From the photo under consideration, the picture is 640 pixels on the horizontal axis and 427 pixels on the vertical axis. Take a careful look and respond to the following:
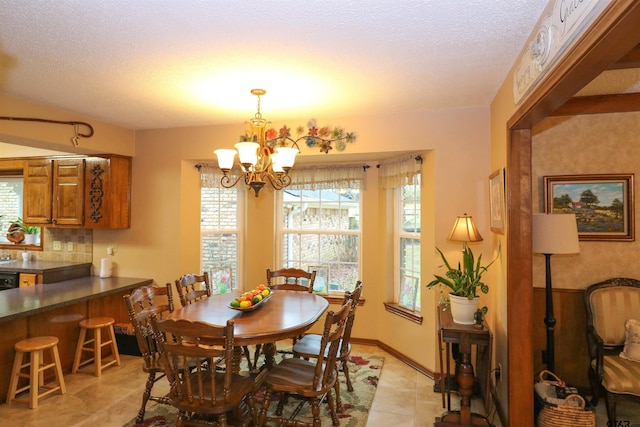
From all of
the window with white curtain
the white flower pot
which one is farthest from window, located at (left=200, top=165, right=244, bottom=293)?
the white flower pot

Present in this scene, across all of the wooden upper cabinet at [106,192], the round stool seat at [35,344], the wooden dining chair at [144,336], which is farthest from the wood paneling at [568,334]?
the wooden upper cabinet at [106,192]

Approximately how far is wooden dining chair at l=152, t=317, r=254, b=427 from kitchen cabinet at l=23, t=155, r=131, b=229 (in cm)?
247

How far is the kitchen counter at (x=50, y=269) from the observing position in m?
3.93

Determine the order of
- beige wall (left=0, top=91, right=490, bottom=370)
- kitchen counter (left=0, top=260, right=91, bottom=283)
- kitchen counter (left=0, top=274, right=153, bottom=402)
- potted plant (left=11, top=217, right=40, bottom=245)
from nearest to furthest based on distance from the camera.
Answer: kitchen counter (left=0, top=274, right=153, bottom=402) < beige wall (left=0, top=91, right=490, bottom=370) < kitchen counter (left=0, top=260, right=91, bottom=283) < potted plant (left=11, top=217, right=40, bottom=245)

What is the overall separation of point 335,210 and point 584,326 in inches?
105

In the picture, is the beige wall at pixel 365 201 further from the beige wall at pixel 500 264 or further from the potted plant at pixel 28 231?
the potted plant at pixel 28 231

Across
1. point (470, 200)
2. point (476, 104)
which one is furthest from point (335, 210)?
point (476, 104)

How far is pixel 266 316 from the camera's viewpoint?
104 inches

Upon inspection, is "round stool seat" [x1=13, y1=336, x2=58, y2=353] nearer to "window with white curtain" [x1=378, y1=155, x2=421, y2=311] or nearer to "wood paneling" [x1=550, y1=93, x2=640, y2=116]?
"window with white curtain" [x1=378, y1=155, x2=421, y2=311]

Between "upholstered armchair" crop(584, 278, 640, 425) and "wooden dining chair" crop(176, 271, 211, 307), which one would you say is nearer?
"upholstered armchair" crop(584, 278, 640, 425)

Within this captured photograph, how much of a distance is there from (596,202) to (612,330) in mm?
1004

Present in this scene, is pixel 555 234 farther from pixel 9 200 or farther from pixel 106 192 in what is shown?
pixel 9 200

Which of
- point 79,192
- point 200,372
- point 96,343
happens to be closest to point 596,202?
point 200,372

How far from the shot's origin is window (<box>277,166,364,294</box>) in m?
4.39
